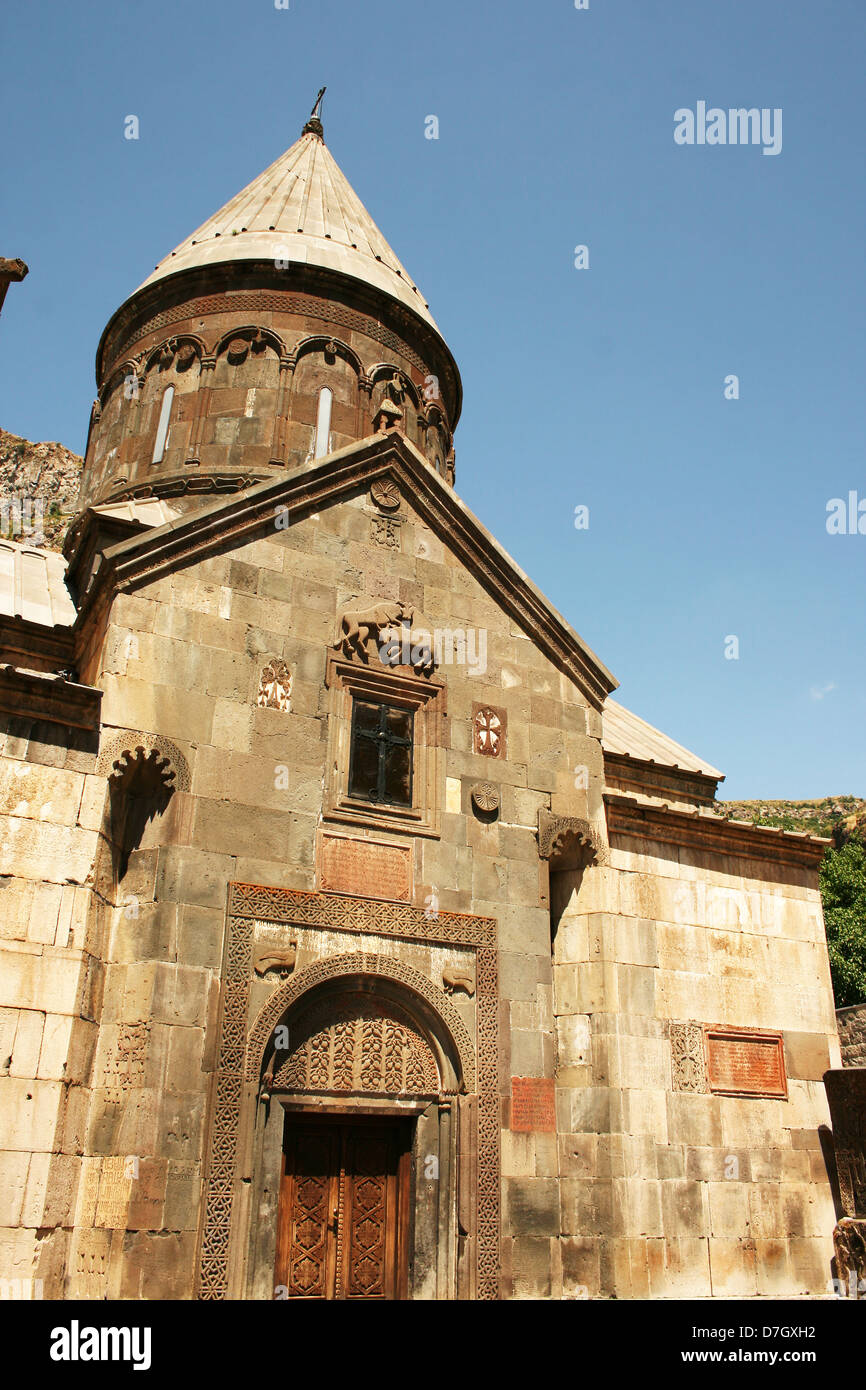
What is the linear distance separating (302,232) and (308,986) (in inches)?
477

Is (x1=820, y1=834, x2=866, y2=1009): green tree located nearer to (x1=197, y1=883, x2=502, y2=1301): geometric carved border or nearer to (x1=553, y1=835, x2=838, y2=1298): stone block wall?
(x1=553, y1=835, x2=838, y2=1298): stone block wall

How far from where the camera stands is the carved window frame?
924cm

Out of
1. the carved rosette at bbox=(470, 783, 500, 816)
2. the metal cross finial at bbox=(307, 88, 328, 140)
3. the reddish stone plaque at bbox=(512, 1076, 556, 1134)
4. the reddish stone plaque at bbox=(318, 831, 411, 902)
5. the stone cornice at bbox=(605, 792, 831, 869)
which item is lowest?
the reddish stone plaque at bbox=(512, 1076, 556, 1134)

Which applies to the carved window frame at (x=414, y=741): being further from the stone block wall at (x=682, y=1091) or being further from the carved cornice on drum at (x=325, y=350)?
the carved cornice on drum at (x=325, y=350)

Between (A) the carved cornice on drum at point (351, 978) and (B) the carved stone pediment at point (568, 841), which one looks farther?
(B) the carved stone pediment at point (568, 841)

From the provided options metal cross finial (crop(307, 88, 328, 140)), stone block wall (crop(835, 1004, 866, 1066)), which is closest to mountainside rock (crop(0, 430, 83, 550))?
metal cross finial (crop(307, 88, 328, 140))

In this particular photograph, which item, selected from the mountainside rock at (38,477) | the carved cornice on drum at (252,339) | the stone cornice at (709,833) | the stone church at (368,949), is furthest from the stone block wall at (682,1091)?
the mountainside rock at (38,477)

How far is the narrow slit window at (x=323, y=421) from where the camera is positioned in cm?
1431

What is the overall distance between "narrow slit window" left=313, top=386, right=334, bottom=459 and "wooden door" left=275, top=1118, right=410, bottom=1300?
28.8 ft

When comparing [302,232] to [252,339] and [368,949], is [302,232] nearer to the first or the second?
[252,339]

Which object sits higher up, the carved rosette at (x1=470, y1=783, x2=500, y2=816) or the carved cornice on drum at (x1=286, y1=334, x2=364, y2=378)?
the carved cornice on drum at (x1=286, y1=334, x2=364, y2=378)

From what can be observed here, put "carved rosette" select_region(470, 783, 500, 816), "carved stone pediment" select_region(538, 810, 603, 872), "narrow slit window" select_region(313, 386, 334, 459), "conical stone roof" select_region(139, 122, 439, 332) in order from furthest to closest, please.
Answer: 1. "conical stone roof" select_region(139, 122, 439, 332)
2. "narrow slit window" select_region(313, 386, 334, 459)
3. "carved stone pediment" select_region(538, 810, 603, 872)
4. "carved rosette" select_region(470, 783, 500, 816)

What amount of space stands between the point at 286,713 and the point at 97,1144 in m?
3.62

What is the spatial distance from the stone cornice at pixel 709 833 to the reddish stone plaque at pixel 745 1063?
1852 mm
